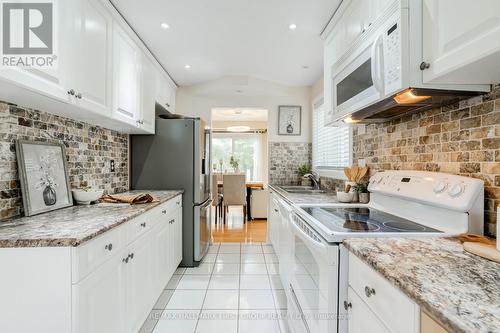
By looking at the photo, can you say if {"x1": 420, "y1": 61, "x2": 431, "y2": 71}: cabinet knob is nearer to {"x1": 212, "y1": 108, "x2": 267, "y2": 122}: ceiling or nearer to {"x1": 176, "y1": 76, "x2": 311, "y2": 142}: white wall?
{"x1": 176, "y1": 76, "x2": 311, "y2": 142}: white wall

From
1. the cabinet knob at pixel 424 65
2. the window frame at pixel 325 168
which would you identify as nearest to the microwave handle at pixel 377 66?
the cabinet knob at pixel 424 65

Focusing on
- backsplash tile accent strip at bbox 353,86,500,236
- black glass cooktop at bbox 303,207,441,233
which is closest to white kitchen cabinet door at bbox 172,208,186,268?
black glass cooktop at bbox 303,207,441,233

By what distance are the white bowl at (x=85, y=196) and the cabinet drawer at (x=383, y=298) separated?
1.74m

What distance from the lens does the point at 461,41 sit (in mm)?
938

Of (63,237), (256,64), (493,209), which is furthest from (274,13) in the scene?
(63,237)

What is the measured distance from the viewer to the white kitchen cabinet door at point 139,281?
5.38ft

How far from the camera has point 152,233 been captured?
2.10 m

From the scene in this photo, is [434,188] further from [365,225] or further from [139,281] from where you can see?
[139,281]

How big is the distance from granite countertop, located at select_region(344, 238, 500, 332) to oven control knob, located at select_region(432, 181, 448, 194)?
9.7 inches

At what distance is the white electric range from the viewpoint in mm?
1125

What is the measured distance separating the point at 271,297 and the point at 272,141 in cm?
227

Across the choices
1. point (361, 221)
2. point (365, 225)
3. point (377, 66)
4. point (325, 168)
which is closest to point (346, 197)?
point (361, 221)

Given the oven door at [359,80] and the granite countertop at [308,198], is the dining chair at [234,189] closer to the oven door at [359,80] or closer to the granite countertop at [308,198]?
the granite countertop at [308,198]

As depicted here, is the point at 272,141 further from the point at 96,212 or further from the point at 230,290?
the point at 96,212
